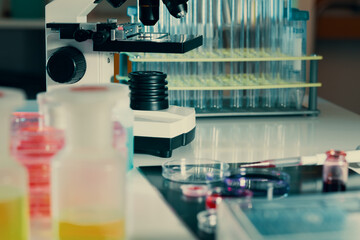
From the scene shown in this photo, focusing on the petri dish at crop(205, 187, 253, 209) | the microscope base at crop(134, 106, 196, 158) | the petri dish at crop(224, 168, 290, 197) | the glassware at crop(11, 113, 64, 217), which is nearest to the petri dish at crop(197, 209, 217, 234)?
the petri dish at crop(205, 187, 253, 209)

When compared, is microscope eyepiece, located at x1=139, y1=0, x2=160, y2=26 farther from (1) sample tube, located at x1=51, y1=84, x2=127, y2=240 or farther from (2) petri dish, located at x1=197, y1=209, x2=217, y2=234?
(1) sample tube, located at x1=51, y1=84, x2=127, y2=240

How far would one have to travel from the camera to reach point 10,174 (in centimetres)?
81

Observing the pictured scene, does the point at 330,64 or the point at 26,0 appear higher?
the point at 26,0

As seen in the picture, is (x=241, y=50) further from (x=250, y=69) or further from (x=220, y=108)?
(x=220, y=108)

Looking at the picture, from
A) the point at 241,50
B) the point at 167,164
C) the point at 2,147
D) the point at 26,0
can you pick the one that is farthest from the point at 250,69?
the point at 26,0

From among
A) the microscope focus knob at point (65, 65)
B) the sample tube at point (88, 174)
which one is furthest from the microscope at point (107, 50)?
the sample tube at point (88, 174)

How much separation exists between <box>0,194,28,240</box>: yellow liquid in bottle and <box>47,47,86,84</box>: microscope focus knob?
2.37 ft

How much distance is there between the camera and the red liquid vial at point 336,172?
3.98 ft

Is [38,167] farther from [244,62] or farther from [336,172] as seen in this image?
[244,62]

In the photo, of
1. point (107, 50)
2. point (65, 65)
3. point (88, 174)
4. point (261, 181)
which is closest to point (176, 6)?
point (107, 50)

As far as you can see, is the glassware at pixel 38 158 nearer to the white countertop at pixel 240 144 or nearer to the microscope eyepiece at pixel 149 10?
the white countertop at pixel 240 144

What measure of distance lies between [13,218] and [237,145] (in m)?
0.93

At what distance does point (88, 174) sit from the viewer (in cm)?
83

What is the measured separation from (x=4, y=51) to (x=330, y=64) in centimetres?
261
